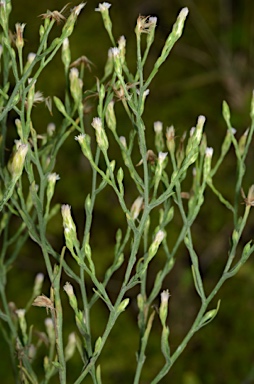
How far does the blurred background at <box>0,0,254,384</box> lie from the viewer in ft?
5.00

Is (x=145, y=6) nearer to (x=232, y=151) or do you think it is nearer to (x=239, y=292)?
(x=232, y=151)

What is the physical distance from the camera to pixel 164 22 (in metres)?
1.97

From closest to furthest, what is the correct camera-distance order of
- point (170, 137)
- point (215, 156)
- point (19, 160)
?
point (19, 160) < point (170, 137) < point (215, 156)

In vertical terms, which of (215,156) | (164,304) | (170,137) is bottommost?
(215,156)

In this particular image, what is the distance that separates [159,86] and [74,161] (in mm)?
293

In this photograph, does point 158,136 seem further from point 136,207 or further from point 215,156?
point 215,156

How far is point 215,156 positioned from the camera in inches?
66.8

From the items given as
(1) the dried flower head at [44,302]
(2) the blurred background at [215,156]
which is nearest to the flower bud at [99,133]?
(1) the dried flower head at [44,302]

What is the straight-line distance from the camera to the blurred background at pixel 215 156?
1524 millimetres

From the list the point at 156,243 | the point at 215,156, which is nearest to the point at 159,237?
the point at 156,243

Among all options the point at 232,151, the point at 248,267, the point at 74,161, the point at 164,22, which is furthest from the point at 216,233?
the point at 164,22

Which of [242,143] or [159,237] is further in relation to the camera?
[242,143]

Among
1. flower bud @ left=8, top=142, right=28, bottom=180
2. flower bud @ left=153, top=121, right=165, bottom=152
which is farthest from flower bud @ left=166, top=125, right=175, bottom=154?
flower bud @ left=8, top=142, right=28, bottom=180

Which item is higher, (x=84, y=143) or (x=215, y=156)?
(x=84, y=143)
